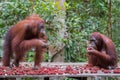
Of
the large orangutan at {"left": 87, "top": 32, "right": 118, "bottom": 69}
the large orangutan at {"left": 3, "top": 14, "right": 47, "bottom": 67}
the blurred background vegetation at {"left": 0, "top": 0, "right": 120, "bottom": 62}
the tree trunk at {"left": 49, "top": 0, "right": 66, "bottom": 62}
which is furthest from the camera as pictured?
the tree trunk at {"left": 49, "top": 0, "right": 66, "bottom": 62}

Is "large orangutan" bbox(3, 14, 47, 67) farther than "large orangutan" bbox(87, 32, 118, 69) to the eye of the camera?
No

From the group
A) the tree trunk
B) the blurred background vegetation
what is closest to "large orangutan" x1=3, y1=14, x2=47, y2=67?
the blurred background vegetation

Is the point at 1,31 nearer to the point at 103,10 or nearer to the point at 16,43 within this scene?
the point at 16,43

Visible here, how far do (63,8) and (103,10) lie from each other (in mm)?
1249

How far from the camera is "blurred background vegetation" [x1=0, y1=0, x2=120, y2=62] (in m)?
4.84

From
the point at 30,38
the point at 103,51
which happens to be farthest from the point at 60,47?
the point at 30,38

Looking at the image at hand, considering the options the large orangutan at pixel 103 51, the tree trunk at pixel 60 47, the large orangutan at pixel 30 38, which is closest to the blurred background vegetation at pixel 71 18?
the tree trunk at pixel 60 47

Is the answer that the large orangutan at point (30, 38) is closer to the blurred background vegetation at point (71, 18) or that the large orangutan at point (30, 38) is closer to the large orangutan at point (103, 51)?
the large orangutan at point (103, 51)

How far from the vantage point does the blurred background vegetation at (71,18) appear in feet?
15.9

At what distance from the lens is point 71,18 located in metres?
5.66

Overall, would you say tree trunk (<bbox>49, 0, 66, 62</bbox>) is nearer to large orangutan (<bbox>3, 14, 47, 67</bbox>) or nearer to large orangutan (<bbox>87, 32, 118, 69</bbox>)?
large orangutan (<bbox>87, 32, 118, 69</bbox>)

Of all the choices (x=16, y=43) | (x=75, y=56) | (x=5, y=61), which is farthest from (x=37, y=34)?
(x=75, y=56)

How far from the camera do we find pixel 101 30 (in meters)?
6.37

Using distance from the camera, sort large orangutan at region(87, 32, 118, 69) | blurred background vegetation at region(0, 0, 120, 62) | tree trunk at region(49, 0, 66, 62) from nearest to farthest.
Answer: large orangutan at region(87, 32, 118, 69), blurred background vegetation at region(0, 0, 120, 62), tree trunk at region(49, 0, 66, 62)
